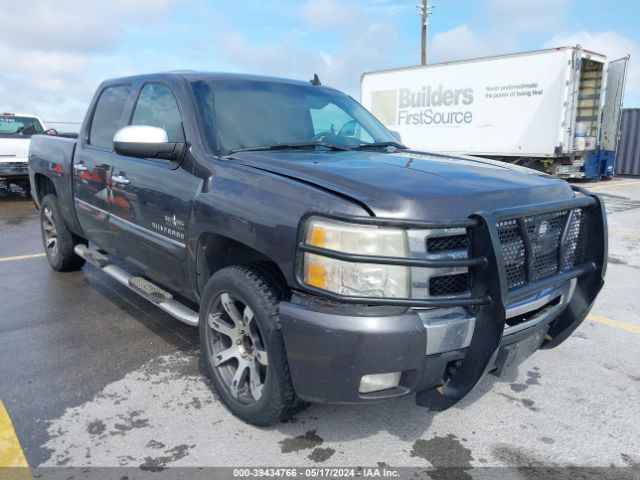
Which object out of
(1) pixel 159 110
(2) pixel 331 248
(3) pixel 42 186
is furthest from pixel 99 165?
(2) pixel 331 248

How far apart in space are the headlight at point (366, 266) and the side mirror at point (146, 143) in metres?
1.34

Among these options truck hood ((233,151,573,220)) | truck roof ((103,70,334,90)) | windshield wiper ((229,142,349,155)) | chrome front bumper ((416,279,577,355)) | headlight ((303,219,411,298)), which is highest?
truck roof ((103,70,334,90))

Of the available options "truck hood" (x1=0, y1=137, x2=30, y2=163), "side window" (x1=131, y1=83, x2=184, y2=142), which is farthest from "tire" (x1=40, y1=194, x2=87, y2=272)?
"truck hood" (x1=0, y1=137, x2=30, y2=163)

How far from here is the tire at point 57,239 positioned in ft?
17.1

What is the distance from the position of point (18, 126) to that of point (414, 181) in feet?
39.6

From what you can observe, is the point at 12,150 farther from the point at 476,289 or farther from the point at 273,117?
the point at 476,289

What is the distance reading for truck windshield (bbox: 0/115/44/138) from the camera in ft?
37.7

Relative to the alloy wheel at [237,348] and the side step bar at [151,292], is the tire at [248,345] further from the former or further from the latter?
the side step bar at [151,292]

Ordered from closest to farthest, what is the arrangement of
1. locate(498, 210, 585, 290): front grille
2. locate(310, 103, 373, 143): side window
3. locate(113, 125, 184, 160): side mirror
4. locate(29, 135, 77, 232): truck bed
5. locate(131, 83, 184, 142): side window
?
locate(498, 210, 585, 290): front grille → locate(113, 125, 184, 160): side mirror → locate(131, 83, 184, 142): side window → locate(310, 103, 373, 143): side window → locate(29, 135, 77, 232): truck bed

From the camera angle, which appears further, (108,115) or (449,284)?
(108,115)

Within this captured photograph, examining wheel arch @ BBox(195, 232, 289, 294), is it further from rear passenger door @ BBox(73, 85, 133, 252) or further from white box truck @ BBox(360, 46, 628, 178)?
white box truck @ BBox(360, 46, 628, 178)

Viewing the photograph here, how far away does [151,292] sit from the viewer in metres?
3.50

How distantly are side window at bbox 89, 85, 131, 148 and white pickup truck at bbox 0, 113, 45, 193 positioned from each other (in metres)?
7.33

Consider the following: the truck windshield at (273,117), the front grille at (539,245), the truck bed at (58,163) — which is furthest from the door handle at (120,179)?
the front grille at (539,245)
